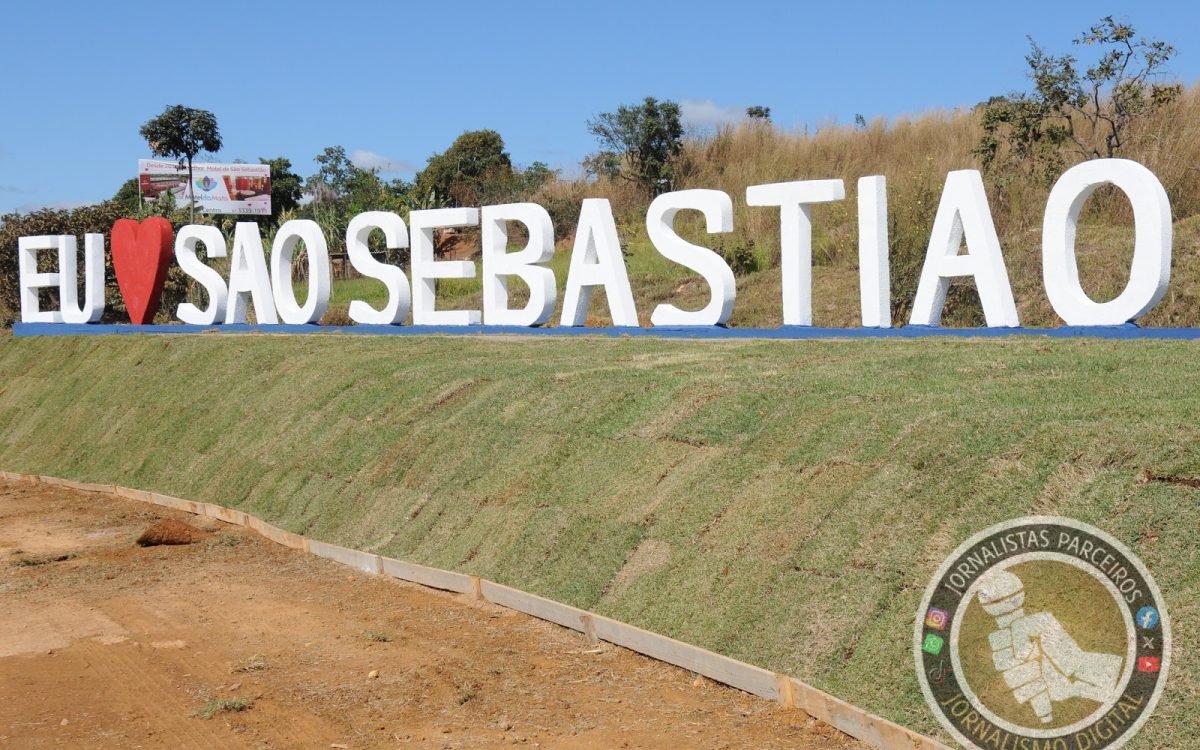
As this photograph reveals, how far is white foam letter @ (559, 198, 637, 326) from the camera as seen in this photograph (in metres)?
17.2

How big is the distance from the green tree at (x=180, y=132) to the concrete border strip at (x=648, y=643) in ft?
101

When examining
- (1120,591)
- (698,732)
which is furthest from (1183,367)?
(698,732)

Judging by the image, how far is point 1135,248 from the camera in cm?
1262

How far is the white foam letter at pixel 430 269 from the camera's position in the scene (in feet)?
63.7

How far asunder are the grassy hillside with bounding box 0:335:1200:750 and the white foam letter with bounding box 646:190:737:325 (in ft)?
4.31

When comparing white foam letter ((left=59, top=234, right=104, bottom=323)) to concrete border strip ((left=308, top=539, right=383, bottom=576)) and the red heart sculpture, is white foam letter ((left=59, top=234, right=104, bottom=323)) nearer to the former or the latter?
the red heart sculpture

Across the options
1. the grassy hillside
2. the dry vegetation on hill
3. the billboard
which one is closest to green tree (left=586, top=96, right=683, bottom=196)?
the dry vegetation on hill

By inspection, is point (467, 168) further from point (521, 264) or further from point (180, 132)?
point (521, 264)

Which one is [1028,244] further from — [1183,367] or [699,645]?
[699,645]

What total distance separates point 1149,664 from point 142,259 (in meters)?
21.5

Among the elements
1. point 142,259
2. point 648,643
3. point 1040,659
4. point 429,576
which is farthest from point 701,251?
point 142,259

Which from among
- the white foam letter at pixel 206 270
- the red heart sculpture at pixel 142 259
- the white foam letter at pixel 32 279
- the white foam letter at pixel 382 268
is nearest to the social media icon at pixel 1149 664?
the white foam letter at pixel 382 268

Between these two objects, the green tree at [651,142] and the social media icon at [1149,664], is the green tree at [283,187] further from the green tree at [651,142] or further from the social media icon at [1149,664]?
the social media icon at [1149,664]

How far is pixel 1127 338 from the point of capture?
11.9m
